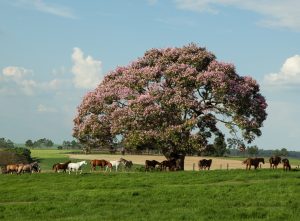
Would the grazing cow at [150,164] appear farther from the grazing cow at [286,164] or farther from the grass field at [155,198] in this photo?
the grazing cow at [286,164]

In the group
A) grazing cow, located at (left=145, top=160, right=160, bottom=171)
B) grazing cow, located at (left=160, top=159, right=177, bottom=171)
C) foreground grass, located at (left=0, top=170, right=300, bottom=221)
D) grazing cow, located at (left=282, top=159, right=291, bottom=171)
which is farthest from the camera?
grazing cow, located at (left=145, top=160, right=160, bottom=171)

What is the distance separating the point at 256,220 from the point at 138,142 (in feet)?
103

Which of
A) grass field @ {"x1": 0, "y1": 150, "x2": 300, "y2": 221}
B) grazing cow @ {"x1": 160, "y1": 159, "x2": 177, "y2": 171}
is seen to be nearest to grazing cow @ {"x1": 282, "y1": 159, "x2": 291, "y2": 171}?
grass field @ {"x1": 0, "y1": 150, "x2": 300, "y2": 221}

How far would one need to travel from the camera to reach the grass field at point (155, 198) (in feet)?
82.1

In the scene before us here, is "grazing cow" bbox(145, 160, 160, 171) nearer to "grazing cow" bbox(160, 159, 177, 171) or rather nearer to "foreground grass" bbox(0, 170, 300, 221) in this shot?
"grazing cow" bbox(160, 159, 177, 171)

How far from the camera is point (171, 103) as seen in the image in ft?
177

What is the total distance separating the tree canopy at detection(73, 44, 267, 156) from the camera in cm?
5388

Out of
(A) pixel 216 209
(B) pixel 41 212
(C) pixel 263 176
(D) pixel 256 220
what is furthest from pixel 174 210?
(C) pixel 263 176

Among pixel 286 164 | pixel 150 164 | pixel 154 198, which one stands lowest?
pixel 154 198

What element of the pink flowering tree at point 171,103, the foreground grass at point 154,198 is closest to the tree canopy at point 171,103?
the pink flowering tree at point 171,103

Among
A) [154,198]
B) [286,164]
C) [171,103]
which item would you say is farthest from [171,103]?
[154,198]

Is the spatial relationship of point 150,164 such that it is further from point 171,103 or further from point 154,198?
point 154,198

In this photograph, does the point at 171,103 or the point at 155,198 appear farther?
the point at 171,103

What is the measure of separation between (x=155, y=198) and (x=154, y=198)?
0.22 ft
